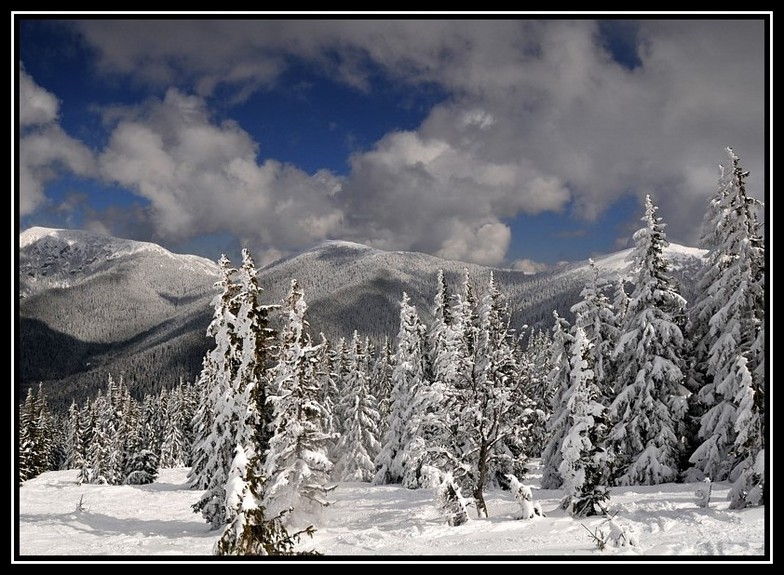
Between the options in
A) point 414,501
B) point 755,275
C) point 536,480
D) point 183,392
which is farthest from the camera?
point 183,392

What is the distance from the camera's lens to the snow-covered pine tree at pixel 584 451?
18672 millimetres

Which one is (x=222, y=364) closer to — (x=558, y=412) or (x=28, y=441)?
(x=558, y=412)

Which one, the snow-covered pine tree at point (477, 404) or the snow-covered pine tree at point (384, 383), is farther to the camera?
the snow-covered pine tree at point (384, 383)

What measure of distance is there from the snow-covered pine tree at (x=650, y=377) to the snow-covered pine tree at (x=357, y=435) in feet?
80.6

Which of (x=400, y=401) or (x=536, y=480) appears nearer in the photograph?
(x=536, y=480)

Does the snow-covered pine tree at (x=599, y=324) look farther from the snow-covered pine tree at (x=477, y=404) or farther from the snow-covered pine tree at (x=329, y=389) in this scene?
the snow-covered pine tree at (x=329, y=389)

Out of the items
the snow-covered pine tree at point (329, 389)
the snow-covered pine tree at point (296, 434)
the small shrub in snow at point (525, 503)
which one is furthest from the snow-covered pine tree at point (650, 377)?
the snow-covered pine tree at point (329, 389)

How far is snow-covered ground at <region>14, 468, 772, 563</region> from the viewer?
11156 mm
